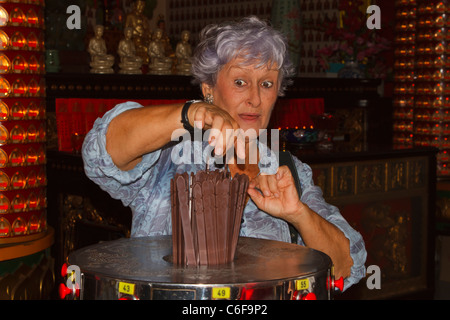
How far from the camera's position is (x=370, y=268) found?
13.6 ft

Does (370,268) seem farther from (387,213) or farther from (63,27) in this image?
(63,27)

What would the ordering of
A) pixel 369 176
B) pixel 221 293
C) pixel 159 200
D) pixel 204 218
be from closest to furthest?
pixel 221 293 < pixel 204 218 < pixel 159 200 < pixel 369 176

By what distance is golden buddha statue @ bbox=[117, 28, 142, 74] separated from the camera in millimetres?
4309

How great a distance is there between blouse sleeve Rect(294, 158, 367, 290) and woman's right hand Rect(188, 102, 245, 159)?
19.5 inches

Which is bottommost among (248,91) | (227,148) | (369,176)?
(369,176)

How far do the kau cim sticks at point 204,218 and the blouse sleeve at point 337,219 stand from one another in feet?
1.48

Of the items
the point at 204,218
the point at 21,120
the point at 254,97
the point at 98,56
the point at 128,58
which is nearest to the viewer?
the point at 204,218

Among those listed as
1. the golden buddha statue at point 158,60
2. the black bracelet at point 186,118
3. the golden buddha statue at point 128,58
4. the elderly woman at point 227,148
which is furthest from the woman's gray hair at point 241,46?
the golden buddha statue at point 158,60

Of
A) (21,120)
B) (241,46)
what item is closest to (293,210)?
(241,46)

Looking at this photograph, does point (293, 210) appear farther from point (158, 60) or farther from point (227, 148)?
point (158, 60)

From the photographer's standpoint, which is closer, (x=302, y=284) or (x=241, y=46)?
(x=302, y=284)

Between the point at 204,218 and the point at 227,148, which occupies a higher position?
the point at 227,148

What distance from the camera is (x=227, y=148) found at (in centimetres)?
136

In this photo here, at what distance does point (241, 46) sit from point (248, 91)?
12 centimetres
